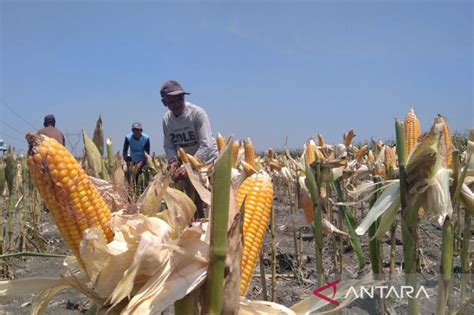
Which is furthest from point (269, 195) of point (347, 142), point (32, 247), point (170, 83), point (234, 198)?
point (32, 247)

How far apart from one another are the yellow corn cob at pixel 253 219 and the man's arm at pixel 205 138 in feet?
9.98

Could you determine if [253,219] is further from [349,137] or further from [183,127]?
[183,127]

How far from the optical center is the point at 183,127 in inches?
177

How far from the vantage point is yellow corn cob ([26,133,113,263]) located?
0.95m

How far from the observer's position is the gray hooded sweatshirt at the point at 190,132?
4383 millimetres

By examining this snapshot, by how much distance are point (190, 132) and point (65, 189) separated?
139 inches

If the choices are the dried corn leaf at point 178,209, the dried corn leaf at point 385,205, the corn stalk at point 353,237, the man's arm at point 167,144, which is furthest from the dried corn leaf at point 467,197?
the man's arm at point 167,144

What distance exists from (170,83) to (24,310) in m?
2.35

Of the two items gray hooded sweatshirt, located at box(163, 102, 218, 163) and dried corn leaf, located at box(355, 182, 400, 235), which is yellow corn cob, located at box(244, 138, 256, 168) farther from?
gray hooded sweatshirt, located at box(163, 102, 218, 163)

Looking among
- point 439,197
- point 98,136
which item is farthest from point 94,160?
point 439,197

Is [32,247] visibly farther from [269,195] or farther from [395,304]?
[269,195]

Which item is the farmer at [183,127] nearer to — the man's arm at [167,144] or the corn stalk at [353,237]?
the man's arm at [167,144]

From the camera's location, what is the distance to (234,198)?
0.88 metres

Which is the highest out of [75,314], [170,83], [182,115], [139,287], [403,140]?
[170,83]
